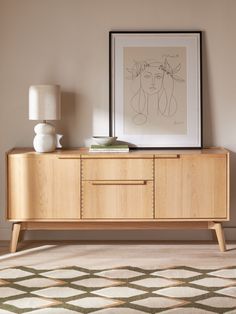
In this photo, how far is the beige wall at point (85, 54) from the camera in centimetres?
604

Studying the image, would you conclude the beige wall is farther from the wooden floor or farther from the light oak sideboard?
the wooden floor

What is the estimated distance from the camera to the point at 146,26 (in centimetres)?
604

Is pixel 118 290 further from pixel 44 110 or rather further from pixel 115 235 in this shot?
pixel 44 110

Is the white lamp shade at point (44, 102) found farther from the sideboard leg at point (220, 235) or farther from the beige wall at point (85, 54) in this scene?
the sideboard leg at point (220, 235)

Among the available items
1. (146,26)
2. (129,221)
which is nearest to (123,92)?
(146,26)

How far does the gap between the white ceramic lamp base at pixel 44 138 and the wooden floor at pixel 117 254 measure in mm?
738

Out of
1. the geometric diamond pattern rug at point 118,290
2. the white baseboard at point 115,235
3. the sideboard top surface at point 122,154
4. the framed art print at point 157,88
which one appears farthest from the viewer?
the white baseboard at point 115,235

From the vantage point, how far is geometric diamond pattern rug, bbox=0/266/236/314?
4.40 metres

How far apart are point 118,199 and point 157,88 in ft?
3.02

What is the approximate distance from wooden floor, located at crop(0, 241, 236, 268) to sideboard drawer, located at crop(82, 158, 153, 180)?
0.54m

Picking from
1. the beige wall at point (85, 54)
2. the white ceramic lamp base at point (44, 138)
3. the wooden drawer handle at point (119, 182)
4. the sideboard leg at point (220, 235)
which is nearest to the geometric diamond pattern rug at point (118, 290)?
the sideboard leg at point (220, 235)

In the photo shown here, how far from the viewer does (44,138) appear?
227 inches

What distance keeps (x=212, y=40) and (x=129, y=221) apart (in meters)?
1.50

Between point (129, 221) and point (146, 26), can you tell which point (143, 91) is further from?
point (129, 221)
